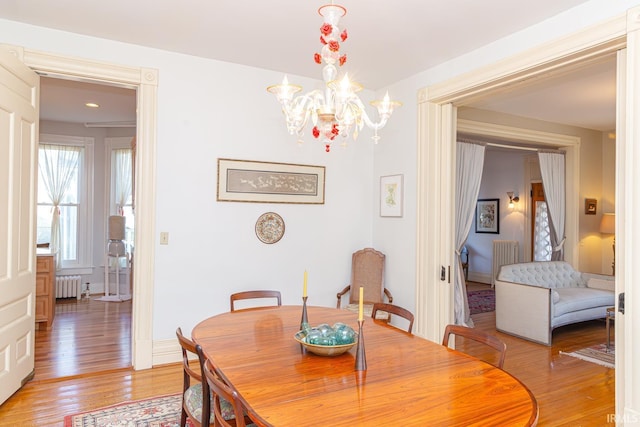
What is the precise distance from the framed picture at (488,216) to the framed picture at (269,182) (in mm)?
5644

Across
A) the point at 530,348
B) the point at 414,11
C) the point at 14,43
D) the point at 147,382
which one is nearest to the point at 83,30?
the point at 14,43

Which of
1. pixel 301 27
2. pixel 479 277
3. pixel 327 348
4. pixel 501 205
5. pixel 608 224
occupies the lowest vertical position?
pixel 479 277

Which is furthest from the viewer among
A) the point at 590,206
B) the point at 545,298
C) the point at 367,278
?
the point at 590,206

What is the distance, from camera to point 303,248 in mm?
4254

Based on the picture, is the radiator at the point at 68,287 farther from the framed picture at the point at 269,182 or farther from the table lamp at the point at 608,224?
the table lamp at the point at 608,224

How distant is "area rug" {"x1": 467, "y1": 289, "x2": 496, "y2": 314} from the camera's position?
6399 millimetres

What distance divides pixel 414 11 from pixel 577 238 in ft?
16.7

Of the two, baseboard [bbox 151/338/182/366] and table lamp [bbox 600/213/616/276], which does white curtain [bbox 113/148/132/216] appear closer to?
baseboard [bbox 151/338/182/366]

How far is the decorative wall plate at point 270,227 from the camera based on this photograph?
4.02 meters

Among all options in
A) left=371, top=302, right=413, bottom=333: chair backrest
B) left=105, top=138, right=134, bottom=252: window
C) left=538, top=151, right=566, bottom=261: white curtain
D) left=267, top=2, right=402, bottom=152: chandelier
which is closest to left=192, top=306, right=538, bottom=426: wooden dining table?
left=371, top=302, right=413, bottom=333: chair backrest

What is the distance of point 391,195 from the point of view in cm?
431

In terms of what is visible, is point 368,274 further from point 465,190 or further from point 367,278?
point 465,190

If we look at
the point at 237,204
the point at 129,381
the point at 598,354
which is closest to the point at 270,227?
the point at 237,204

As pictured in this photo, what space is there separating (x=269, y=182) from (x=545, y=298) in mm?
3232
